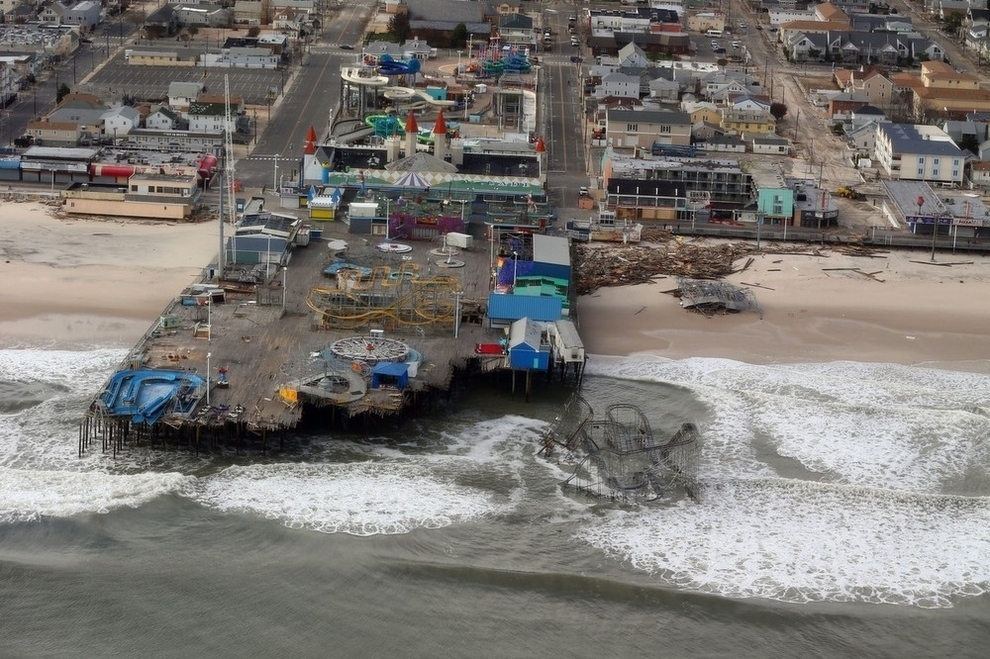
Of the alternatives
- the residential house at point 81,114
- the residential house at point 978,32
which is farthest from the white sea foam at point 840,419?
the residential house at point 978,32

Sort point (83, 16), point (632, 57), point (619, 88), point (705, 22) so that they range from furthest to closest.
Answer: point (705, 22)
point (83, 16)
point (632, 57)
point (619, 88)

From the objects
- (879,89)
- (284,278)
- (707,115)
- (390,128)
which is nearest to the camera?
(284,278)

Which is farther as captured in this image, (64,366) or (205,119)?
(205,119)

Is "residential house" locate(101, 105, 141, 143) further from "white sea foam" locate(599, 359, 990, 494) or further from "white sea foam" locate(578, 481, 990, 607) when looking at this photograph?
"white sea foam" locate(578, 481, 990, 607)

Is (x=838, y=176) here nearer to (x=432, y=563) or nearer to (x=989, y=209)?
(x=989, y=209)

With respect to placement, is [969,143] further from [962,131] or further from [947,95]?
[947,95]

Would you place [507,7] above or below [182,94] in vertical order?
above

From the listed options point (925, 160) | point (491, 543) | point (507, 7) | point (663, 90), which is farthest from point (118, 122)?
point (491, 543)
